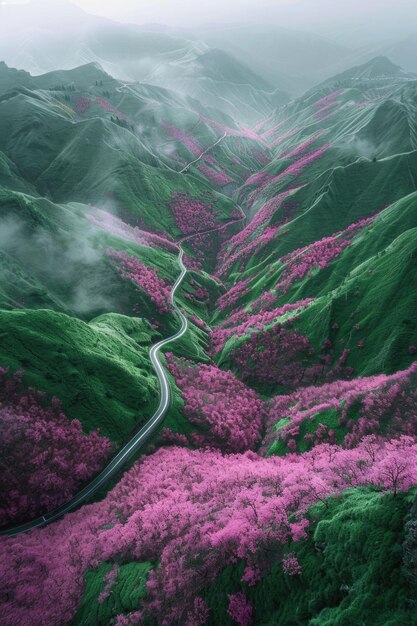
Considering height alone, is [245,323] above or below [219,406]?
above

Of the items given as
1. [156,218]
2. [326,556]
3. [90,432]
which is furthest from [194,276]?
[326,556]

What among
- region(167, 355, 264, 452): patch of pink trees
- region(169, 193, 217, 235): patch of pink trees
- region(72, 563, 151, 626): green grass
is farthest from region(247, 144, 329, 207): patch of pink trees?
region(72, 563, 151, 626): green grass

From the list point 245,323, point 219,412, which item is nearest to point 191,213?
point 245,323

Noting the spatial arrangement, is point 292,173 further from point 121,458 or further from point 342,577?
point 342,577

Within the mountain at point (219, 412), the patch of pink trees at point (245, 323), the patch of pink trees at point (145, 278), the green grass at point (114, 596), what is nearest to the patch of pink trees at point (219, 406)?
the mountain at point (219, 412)

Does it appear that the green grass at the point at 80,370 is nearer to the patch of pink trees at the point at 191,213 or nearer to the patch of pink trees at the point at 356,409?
the patch of pink trees at the point at 356,409

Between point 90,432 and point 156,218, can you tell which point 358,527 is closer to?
point 90,432

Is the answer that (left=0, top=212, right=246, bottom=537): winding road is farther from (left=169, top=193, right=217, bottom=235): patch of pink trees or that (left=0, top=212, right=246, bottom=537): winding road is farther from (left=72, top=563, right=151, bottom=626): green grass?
(left=169, top=193, right=217, bottom=235): patch of pink trees
